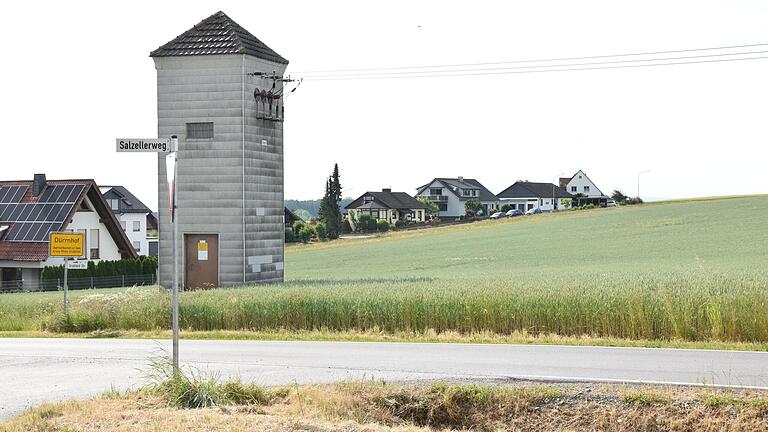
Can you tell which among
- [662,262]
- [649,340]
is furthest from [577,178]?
[649,340]

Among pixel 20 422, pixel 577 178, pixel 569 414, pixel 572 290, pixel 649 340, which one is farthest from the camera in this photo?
pixel 577 178

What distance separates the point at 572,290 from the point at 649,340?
2803mm

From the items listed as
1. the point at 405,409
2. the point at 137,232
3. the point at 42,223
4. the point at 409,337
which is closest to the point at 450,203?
the point at 137,232

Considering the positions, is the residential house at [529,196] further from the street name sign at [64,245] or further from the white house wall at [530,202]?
the street name sign at [64,245]

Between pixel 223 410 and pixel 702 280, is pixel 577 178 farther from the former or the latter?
pixel 223 410

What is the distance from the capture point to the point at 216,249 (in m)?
34.2

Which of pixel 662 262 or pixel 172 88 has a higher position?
pixel 172 88

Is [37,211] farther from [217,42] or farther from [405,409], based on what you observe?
[405,409]

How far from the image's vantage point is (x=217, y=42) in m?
34.2

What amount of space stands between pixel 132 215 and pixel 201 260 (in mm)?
64113

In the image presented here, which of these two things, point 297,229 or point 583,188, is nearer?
point 297,229

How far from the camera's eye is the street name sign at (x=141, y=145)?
12.0 meters

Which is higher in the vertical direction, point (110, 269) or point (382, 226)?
point (382, 226)

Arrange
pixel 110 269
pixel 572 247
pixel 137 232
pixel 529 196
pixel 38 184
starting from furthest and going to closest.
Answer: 1. pixel 529 196
2. pixel 137 232
3. pixel 572 247
4. pixel 38 184
5. pixel 110 269
